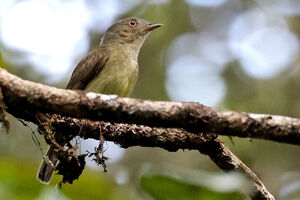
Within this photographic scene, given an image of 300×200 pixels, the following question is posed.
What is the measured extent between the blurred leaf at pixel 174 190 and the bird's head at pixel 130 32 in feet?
16.4

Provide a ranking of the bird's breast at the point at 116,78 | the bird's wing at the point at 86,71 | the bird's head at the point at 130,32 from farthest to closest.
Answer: the bird's head at the point at 130,32
the bird's wing at the point at 86,71
the bird's breast at the point at 116,78

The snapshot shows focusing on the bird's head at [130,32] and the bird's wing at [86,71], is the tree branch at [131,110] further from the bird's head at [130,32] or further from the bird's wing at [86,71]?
the bird's head at [130,32]

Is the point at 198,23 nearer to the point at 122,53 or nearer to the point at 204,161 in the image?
the point at 204,161

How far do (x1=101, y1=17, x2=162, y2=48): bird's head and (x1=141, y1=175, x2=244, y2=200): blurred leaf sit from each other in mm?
4986

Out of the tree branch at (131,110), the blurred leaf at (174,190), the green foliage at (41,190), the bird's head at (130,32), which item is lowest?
the green foliage at (41,190)

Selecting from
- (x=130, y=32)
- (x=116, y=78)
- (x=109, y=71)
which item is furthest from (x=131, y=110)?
(x=130, y=32)

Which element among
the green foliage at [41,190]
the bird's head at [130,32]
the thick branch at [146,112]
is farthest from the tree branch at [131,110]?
the bird's head at [130,32]

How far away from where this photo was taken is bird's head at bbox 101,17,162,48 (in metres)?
6.59

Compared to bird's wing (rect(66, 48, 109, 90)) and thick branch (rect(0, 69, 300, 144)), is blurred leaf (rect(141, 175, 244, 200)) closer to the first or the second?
thick branch (rect(0, 69, 300, 144))

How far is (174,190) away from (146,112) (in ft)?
2.97

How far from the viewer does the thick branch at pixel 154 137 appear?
3.39m

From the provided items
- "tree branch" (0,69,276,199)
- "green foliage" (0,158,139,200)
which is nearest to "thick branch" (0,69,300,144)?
"tree branch" (0,69,276,199)

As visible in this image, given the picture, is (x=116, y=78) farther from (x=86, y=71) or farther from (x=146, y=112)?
(x=146, y=112)

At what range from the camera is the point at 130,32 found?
22.2ft
